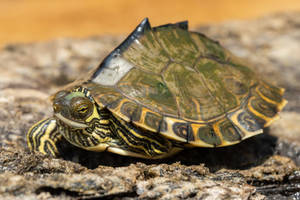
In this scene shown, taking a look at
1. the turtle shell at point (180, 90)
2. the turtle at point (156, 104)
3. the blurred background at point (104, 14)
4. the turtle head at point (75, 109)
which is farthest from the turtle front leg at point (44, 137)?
the blurred background at point (104, 14)

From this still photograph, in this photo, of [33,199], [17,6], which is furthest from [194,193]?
[17,6]

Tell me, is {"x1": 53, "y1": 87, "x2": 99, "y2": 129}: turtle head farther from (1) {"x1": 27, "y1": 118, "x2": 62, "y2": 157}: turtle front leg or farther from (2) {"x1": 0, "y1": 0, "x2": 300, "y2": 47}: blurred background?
(2) {"x1": 0, "y1": 0, "x2": 300, "y2": 47}: blurred background

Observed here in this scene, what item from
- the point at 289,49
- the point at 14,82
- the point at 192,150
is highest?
the point at 289,49

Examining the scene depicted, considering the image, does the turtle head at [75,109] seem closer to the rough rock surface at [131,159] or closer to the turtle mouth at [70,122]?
the turtle mouth at [70,122]

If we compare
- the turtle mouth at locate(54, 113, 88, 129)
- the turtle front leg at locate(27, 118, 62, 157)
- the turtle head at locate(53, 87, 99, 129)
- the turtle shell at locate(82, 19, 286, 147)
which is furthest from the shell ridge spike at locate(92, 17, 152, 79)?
the turtle front leg at locate(27, 118, 62, 157)

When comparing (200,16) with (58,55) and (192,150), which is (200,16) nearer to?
(58,55)

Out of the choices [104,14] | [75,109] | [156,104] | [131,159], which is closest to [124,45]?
[156,104]

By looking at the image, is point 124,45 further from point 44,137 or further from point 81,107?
point 44,137
